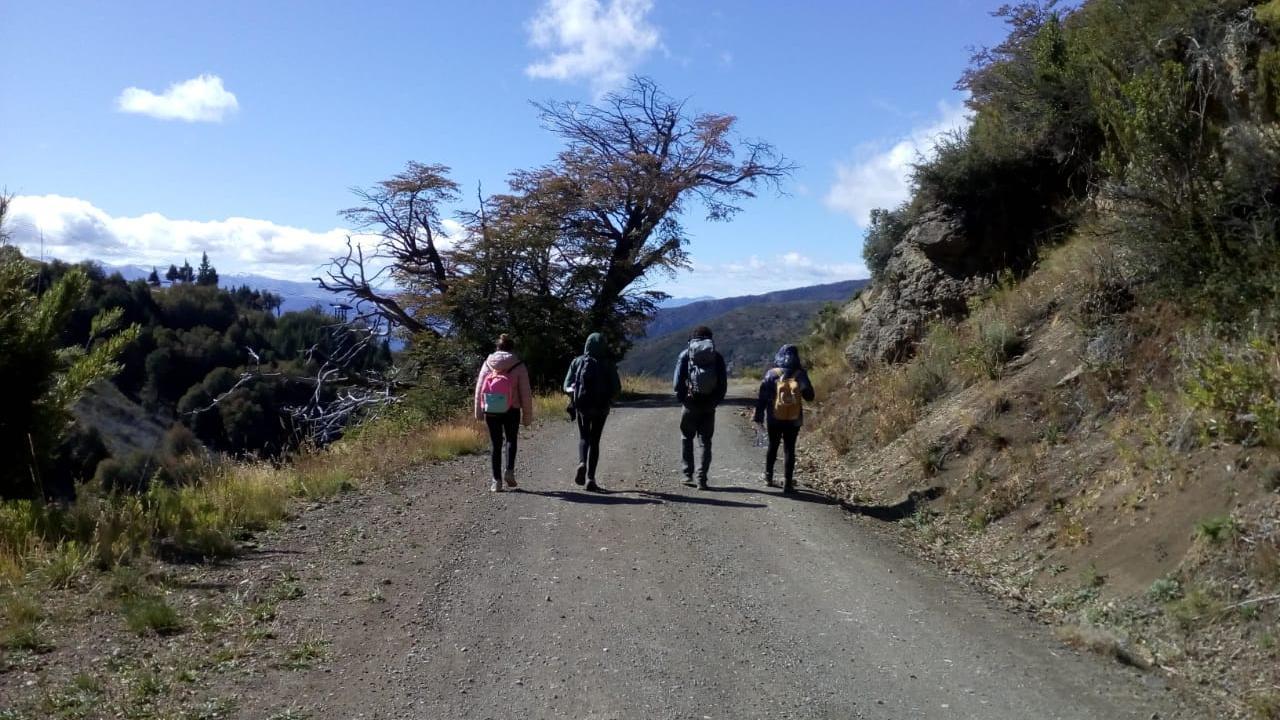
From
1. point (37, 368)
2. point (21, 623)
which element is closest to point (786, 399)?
point (21, 623)

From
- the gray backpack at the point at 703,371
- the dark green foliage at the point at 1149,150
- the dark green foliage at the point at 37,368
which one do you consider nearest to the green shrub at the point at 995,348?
the dark green foliage at the point at 1149,150

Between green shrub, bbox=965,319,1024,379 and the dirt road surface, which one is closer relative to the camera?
the dirt road surface

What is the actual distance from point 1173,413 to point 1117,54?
639cm

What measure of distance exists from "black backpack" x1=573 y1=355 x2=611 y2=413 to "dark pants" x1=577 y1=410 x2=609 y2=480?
3.4 inches

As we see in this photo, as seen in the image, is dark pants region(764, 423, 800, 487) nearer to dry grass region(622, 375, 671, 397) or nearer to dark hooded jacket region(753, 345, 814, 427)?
dark hooded jacket region(753, 345, 814, 427)

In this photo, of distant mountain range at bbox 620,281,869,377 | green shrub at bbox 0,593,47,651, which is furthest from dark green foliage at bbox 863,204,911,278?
distant mountain range at bbox 620,281,869,377

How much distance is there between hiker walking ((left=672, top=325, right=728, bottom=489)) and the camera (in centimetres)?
1109

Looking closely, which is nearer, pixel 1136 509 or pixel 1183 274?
pixel 1136 509

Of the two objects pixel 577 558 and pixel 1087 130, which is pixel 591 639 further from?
pixel 1087 130

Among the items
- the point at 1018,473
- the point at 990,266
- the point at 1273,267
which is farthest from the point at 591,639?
the point at 990,266

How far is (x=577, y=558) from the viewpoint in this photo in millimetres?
7980

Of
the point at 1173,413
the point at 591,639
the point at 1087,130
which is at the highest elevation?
the point at 1087,130

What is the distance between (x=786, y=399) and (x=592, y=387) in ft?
7.48

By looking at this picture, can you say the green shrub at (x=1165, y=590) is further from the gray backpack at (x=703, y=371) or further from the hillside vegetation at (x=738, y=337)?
the hillside vegetation at (x=738, y=337)
